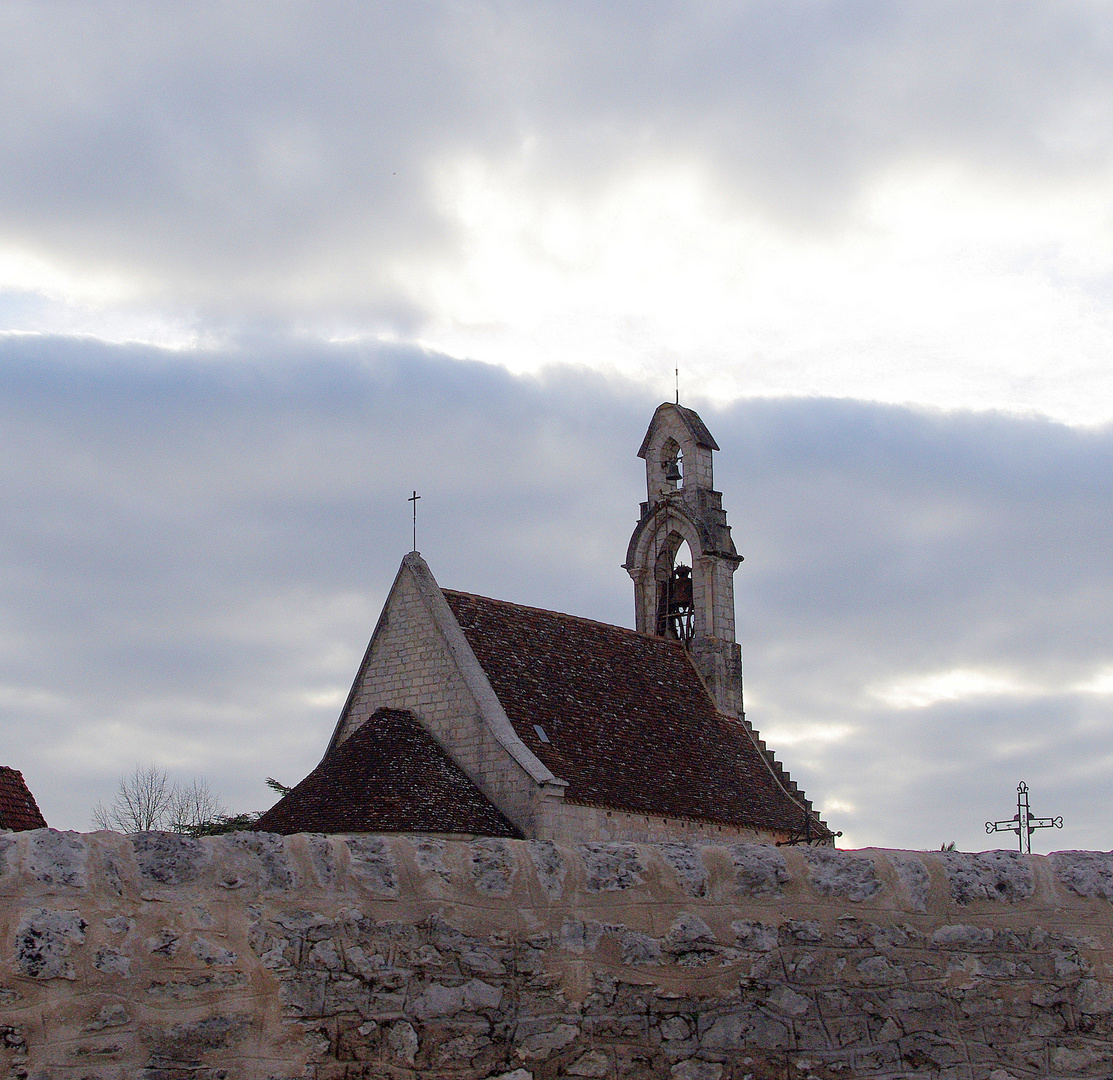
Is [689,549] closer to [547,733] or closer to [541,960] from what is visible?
[547,733]

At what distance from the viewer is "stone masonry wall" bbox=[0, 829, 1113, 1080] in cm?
565

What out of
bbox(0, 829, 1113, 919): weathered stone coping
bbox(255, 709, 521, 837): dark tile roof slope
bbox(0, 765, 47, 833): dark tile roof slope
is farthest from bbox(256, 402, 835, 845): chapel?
bbox(0, 829, 1113, 919): weathered stone coping

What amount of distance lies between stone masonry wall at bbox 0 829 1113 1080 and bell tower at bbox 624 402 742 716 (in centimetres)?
2467

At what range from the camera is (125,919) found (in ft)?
18.7

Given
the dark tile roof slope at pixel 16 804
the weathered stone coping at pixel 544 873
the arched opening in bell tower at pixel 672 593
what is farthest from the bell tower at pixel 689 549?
the weathered stone coping at pixel 544 873

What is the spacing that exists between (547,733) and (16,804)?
841cm

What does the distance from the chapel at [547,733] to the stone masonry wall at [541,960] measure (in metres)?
13.5

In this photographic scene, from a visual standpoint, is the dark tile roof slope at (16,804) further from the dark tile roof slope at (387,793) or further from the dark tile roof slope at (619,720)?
the dark tile roof slope at (619,720)

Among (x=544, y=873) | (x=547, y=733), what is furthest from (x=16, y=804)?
(x=544, y=873)

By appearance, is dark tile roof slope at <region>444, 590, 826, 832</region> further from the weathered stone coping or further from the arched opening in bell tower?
the weathered stone coping

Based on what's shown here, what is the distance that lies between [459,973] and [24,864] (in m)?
1.69

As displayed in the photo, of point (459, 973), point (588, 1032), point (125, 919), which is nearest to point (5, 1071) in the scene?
point (125, 919)

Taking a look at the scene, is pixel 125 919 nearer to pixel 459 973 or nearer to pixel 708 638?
pixel 459 973

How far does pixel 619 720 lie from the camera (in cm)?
2744
